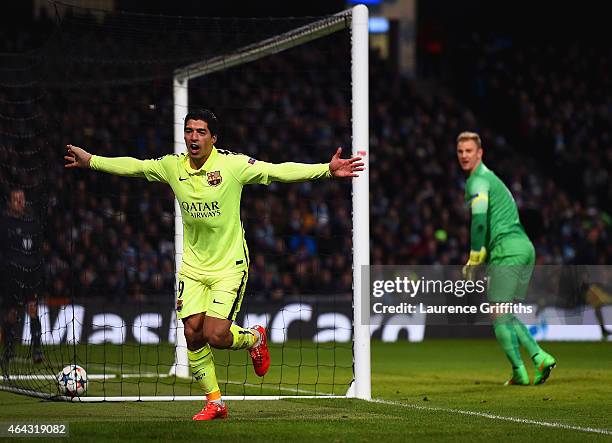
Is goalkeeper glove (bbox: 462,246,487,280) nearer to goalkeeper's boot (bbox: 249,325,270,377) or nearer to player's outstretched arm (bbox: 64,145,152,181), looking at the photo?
goalkeeper's boot (bbox: 249,325,270,377)

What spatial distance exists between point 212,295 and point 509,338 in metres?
4.09

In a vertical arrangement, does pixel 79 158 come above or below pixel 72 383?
above

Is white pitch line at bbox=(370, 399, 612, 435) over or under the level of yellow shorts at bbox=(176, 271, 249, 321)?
under

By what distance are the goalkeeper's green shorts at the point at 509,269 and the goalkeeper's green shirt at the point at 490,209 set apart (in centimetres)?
8

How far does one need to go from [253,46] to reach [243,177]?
362cm

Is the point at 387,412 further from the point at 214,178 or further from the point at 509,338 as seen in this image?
the point at 509,338

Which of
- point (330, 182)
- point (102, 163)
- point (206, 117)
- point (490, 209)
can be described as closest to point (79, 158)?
point (102, 163)

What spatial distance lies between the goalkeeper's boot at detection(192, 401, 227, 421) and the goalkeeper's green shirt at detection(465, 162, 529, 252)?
3.89 metres

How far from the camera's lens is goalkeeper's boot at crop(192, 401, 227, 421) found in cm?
816

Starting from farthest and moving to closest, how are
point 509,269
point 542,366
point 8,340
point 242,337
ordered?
point 8,340, point 509,269, point 542,366, point 242,337

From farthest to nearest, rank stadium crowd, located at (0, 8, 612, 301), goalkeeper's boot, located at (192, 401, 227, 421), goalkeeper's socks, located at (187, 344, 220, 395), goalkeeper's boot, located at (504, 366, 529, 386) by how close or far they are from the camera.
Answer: stadium crowd, located at (0, 8, 612, 301), goalkeeper's boot, located at (504, 366, 529, 386), goalkeeper's socks, located at (187, 344, 220, 395), goalkeeper's boot, located at (192, 401, 227, 421)

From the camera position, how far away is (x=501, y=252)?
11703 mm

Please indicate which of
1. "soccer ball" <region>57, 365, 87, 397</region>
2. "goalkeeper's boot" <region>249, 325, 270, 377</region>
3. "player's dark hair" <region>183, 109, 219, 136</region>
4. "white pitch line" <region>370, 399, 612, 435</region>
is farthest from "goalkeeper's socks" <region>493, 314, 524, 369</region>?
"player's dark hair" <region>183, 109, 219, 136</region>

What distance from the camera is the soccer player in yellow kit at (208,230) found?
8328 millimetres
